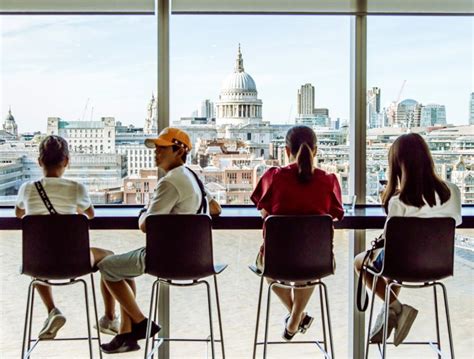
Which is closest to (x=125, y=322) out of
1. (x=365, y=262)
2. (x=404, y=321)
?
(x=365, y=262)

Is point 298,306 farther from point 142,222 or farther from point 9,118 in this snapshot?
point 9,118

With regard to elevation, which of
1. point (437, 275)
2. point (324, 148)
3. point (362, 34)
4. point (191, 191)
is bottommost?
point (437, 275)

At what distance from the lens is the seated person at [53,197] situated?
110 inches

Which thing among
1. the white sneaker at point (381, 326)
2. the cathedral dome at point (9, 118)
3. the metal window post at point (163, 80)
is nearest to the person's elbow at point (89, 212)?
the metal window post at point (163, 80)

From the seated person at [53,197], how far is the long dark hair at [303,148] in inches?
43.5

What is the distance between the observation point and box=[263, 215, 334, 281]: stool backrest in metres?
2.53

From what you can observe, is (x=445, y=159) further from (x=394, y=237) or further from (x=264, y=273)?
(x=264, y=273)

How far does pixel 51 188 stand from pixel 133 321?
2.71 feet

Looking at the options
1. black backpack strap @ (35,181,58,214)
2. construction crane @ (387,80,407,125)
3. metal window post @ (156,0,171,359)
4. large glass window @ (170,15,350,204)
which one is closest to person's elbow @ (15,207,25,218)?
black backpack strap @ (35,181,58,214)

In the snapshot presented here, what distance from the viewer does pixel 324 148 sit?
359cm

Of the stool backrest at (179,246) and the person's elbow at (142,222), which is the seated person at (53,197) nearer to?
the person's elbow at (142,222)

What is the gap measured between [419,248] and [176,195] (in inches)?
45.9

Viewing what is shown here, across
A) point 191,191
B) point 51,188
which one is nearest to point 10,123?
point 51,188

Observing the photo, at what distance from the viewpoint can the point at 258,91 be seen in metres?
3.57
